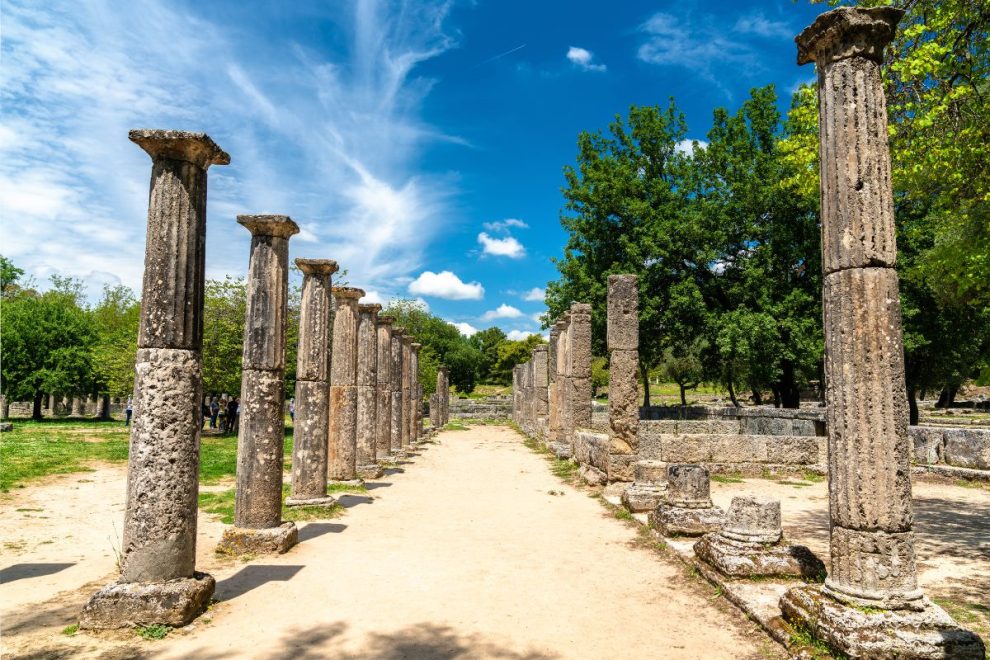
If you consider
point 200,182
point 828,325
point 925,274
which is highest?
point 925,274

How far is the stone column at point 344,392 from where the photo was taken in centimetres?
1257

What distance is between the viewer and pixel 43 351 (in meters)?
31.8

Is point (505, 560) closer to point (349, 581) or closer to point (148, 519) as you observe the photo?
point (349, 581)

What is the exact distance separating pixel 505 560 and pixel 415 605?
75.6 inches

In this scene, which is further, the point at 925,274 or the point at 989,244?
the point at 925,274

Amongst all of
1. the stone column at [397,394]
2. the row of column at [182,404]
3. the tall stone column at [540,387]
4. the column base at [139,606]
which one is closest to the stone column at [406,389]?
the stone column at [397,394]

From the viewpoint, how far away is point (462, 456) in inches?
790

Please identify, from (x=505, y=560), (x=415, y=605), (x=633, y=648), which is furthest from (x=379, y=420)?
(x=633, y=648)

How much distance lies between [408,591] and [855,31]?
631 centimetres

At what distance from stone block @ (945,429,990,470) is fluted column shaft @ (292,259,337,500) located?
46.7ft

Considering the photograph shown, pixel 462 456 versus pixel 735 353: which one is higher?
pixel 735 353

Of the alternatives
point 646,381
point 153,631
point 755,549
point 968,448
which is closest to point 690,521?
point 755,549

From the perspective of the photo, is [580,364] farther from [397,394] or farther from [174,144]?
[174,144]

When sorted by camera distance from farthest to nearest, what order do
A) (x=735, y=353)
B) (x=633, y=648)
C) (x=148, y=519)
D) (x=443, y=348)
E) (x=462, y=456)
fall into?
(x=443, y=348)
(x=735, y=353)
(x=462, y=456)
(x=148, y=519)
(x=633, y=648)
